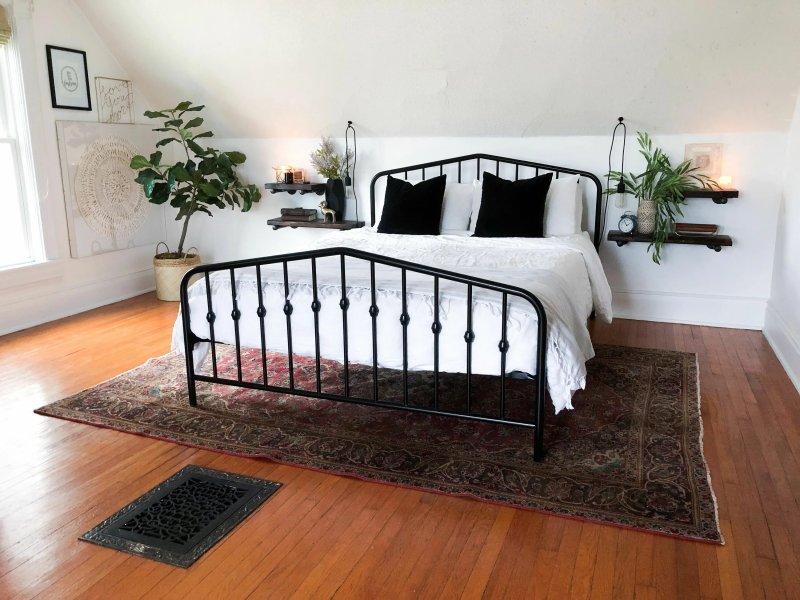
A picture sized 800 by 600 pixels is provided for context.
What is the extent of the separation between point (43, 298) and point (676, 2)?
4634 millimetres

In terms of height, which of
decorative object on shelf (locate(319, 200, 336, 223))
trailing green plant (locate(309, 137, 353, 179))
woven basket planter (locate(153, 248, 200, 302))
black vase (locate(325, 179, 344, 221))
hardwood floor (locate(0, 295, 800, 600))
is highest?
trailing green plant (locate(309, 137, 353, 179))

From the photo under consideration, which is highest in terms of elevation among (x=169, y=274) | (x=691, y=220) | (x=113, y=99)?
(x=113, y=99)

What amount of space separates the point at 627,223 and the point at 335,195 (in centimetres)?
227

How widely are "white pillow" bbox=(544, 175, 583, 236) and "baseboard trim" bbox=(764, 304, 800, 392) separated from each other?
1.34 meters

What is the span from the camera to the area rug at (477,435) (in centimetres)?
246

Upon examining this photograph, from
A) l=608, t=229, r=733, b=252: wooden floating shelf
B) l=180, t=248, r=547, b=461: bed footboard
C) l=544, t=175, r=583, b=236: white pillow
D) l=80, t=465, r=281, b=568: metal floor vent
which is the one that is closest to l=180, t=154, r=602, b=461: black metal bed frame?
l=180, t=248, r=547, b=461: bed footboard

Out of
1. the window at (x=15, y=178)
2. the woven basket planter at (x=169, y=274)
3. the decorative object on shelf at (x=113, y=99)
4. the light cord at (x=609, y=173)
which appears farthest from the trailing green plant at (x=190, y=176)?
the light cord at (x=609, y=173)

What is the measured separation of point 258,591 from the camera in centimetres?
197

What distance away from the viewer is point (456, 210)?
475 cm

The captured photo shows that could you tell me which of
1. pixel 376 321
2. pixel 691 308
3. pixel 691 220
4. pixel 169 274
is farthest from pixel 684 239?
pixel 169 274

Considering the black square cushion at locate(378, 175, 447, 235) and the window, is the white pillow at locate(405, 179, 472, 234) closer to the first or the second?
the black square cushion at locate(378, 175, 447, 235)

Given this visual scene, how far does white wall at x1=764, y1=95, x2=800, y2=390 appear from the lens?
3801 mm

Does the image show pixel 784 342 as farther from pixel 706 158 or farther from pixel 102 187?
pixel 102 187

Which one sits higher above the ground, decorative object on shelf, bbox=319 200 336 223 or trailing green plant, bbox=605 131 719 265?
trailing green plant, bbox=605 131 719 265
